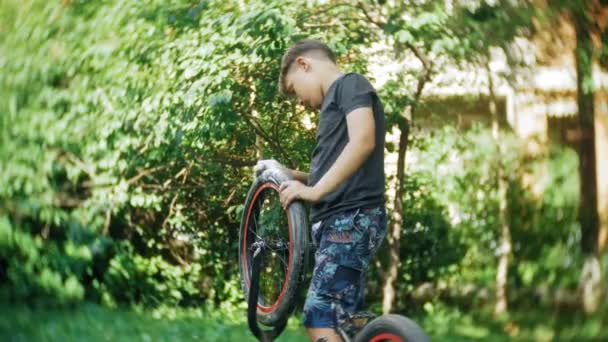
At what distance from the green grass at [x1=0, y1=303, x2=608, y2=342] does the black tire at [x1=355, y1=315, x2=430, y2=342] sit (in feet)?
6.29

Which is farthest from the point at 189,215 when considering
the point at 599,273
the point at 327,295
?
the point at 599,273

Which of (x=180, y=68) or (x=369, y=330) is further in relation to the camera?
(x=180, y=68)

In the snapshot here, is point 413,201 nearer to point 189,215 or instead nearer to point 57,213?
point 189,215

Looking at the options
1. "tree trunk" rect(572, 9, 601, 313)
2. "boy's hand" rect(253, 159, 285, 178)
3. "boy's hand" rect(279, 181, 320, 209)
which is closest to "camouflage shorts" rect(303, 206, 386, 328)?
"boy's hand" rect(279, 181, 320, 209)

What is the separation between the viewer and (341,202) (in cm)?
302

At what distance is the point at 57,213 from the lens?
6.21 meters

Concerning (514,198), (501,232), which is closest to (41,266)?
(501,232)

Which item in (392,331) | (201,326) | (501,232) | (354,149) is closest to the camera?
(392,331)

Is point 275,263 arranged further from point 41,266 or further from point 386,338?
point 41,266

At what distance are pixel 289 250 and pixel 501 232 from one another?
303 centimetres

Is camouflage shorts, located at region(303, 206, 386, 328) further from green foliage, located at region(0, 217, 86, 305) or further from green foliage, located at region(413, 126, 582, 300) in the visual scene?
green foliage, located at region(0, 217, 86, 305)

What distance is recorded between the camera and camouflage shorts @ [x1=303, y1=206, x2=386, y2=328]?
118 inches

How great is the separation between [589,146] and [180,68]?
2586mm

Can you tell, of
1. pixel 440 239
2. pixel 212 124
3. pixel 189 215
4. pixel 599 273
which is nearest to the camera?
pixel 212 124
